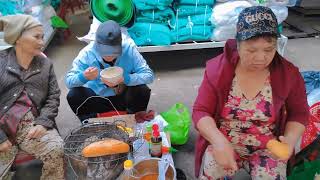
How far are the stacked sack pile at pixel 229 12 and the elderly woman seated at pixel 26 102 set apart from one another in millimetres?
1856

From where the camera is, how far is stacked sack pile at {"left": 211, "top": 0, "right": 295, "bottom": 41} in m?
3.21

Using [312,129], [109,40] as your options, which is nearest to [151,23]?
[109,40]

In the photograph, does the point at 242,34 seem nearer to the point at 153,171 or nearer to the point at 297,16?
the point at 153,171

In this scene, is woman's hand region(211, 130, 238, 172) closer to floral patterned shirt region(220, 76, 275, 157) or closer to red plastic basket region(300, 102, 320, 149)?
floral patterned shirt region(220, 76, 275, 157)

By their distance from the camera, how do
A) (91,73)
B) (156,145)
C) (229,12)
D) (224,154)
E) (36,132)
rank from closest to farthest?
(224,154), (36,132), (156,145), (91,73), (229,12)

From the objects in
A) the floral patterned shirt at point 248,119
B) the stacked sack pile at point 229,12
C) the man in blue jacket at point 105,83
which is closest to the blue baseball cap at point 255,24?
the floral patterned shirt at point 248,119

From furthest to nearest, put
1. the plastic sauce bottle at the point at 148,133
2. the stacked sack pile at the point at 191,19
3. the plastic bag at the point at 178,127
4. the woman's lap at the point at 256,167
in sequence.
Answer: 1. the stacked sack pile at the point at 191,19
2. the plastic bag at the point at 178,127
3. the plastic sauce bottle at the point at 148,133
4. the woman's lap at the point at 256,167

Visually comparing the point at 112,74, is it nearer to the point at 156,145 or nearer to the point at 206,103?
the point at 156,145

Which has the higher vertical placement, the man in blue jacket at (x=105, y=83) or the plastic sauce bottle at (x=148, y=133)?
the man in blue jacket at (x=105, y=83)

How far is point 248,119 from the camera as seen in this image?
58.3 inches

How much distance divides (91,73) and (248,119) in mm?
951

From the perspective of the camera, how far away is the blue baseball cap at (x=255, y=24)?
1326 mm

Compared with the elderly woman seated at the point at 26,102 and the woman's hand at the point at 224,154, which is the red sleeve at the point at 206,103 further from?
the elderly woman seated at the point at 26,102

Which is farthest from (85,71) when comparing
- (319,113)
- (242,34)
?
(319,113)
